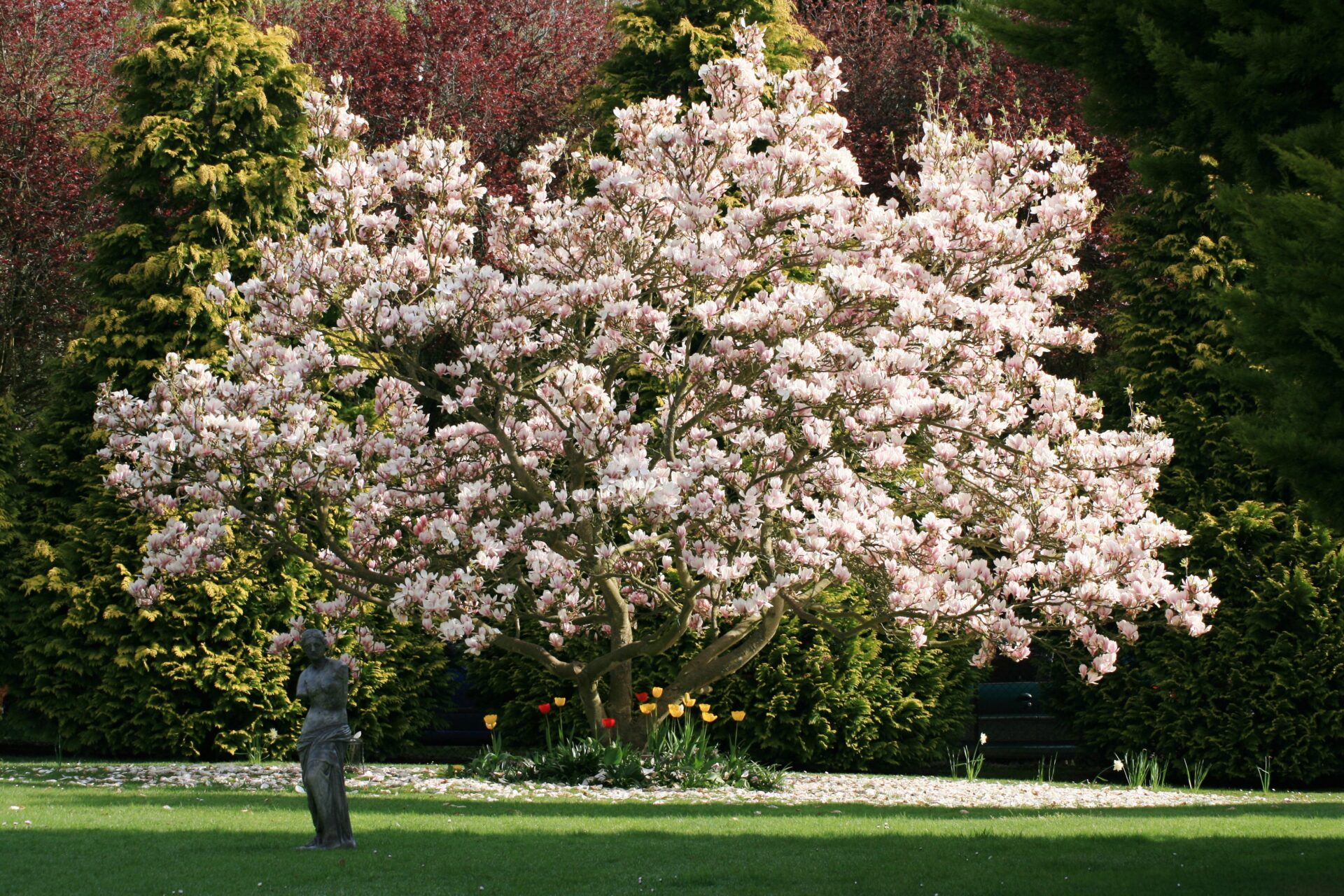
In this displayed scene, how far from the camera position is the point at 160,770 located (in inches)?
466

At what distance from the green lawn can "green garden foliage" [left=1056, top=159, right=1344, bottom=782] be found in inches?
107

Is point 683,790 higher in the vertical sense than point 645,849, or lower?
higher

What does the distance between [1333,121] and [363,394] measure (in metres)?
11.4

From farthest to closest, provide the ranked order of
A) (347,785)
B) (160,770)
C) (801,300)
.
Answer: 1. (160,770)
2. (347,785)
3. (801,300)

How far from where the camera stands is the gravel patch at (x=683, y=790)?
1056 centimetres

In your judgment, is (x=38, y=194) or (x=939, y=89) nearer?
(x=939, y=89)

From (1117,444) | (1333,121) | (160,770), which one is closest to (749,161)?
(1117,444)

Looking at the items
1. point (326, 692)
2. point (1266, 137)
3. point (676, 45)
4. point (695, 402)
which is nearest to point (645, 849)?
point (326, 692)

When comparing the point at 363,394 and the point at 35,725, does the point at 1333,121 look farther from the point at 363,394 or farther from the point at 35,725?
the point at 35,725

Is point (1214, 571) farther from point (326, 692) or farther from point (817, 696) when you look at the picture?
point (326, 692)

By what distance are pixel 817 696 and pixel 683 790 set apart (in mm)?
2399

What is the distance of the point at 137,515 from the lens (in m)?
13.3

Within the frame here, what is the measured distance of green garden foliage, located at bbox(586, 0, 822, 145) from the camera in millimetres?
15906

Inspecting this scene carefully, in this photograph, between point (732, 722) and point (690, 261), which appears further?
point (732, 722)
